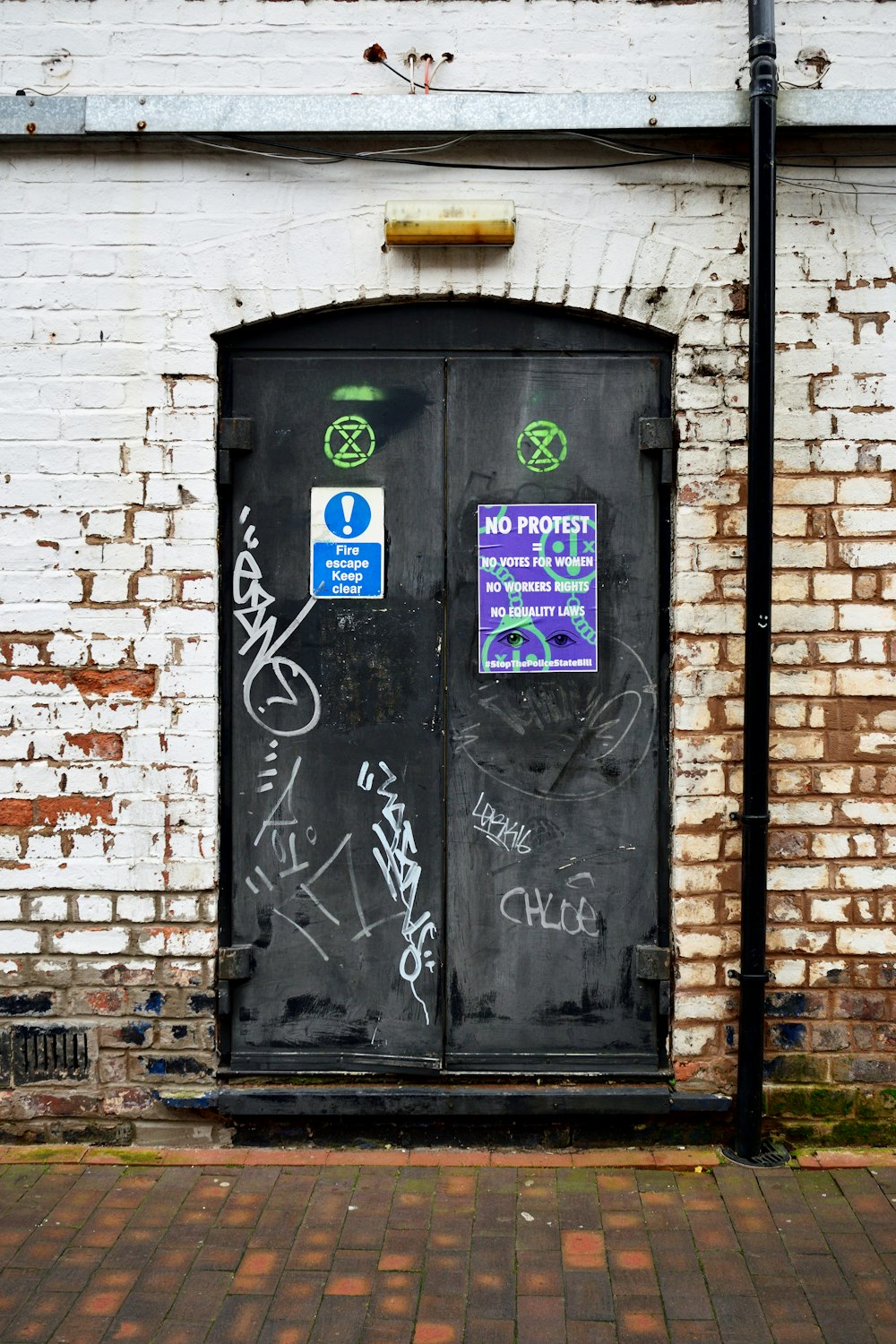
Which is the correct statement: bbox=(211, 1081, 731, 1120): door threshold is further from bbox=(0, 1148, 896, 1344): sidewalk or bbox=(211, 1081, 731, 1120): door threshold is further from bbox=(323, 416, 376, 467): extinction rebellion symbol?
bbox=(323, 416, 376, 467): extinction rebellion symbol

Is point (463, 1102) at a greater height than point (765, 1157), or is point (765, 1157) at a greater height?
point (463, 1102)

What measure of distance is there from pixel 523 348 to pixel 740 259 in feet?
2.73

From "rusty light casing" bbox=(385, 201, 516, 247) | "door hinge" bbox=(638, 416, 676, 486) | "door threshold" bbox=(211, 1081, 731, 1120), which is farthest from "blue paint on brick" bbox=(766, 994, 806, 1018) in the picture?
"rusty light casing" bbox=(385, 201, 516, 247)

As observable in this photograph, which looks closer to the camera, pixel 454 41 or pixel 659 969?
pixel 454 41

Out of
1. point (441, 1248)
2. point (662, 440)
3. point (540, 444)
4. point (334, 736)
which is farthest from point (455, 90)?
point (441, 1248)

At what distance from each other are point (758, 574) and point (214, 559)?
1913 mm

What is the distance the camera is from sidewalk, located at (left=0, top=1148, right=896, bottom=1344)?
299 cm

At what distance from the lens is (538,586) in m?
4.00

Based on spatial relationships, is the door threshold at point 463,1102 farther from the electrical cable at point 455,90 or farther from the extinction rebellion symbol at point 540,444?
the electrical cable at point 455,90

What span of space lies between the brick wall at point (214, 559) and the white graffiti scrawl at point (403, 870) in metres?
0.62

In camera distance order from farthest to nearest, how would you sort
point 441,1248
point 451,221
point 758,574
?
point 451,221
point 758,574
point 441,1248

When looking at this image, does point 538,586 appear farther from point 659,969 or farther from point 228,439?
point 659,969

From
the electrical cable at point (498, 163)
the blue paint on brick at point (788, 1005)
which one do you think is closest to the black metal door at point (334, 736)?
the electrical cable at point (498, 163)

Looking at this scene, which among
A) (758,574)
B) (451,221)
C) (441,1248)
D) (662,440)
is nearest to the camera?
(441,1248)
